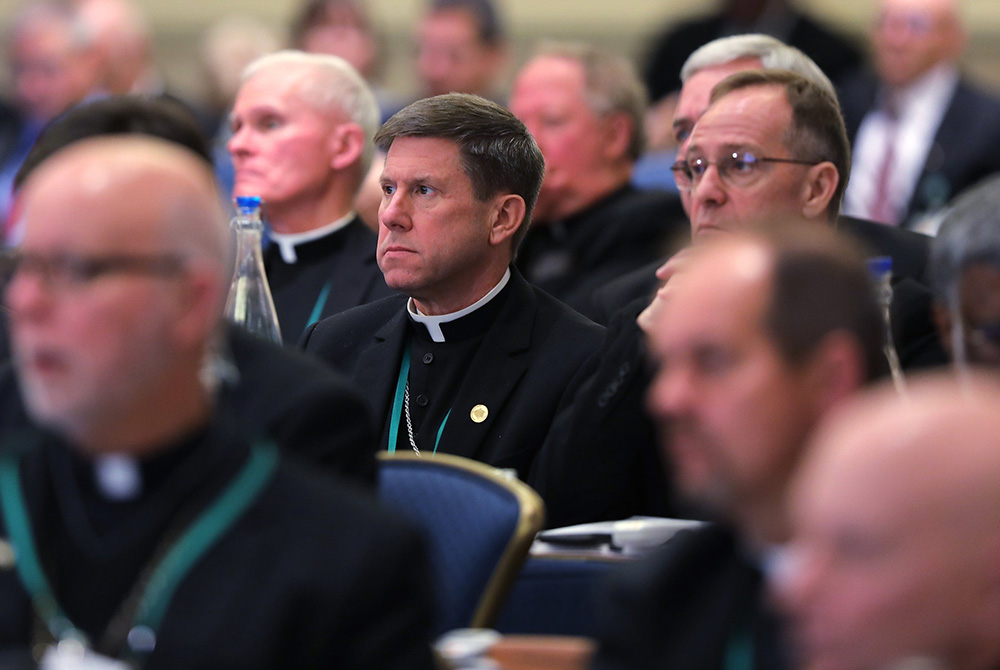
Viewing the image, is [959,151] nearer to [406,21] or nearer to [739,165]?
[739,165]

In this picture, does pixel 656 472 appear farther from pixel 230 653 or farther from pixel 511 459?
pixel 230 653

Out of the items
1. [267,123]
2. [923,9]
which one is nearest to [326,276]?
[267,123]

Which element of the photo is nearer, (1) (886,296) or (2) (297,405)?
(2) (297,405)

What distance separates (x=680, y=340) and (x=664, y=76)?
6.34 m

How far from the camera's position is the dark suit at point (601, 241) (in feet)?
15.8

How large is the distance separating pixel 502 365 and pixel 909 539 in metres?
2.10

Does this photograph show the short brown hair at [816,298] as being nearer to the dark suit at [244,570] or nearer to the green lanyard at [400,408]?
the dark suit at [244,570]

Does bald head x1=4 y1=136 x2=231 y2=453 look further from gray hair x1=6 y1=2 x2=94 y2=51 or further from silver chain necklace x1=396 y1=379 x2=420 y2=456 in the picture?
gray hair x1=6 y1=2 x2=94 y2=51

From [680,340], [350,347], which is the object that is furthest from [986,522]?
[350,347]

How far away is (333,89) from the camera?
4570mm

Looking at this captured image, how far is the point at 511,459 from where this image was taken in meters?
3.36

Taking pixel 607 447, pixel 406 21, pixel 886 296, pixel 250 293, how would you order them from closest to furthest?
pixel 886 296 < pixel 607 447 < pixel 250 293 < pixel 406 21

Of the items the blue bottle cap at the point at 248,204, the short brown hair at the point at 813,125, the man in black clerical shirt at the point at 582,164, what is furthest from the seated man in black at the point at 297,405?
the man in black clerical shirt at the point at 582,164

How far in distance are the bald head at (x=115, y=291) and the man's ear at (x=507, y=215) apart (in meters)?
1.70
